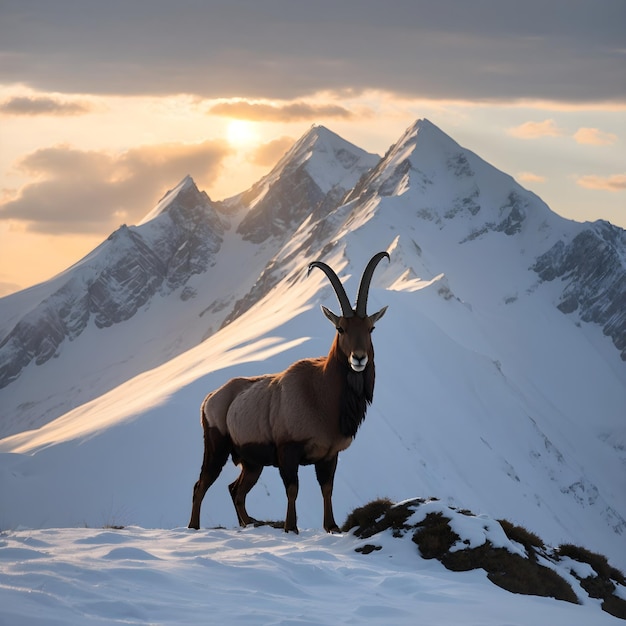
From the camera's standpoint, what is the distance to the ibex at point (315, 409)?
15.2 metres

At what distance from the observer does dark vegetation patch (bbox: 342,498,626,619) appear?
12398 millimetres

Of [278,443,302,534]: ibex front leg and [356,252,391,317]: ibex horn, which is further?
[278,443,302,534]: ibex front leg

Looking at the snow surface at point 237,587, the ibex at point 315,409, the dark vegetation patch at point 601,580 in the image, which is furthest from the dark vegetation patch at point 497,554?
the ibex at point 315,409

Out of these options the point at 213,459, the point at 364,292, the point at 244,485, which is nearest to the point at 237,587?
the point at 364,292

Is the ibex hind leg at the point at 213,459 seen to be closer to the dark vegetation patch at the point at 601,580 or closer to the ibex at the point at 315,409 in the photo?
the ibex at the point at 315,409

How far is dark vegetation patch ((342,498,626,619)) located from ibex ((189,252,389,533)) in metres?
0.88

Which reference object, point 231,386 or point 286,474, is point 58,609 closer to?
point 286,474

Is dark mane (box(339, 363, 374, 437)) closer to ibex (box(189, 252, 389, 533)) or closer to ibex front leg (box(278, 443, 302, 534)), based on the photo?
ibex (box(189, 252, 389, 533))

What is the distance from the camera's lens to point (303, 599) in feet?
33.5

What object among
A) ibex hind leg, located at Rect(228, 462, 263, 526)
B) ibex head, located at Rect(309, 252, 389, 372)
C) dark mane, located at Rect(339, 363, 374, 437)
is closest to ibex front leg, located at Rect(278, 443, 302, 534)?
dark mane, located at Rect(339, 363, 374, 437)

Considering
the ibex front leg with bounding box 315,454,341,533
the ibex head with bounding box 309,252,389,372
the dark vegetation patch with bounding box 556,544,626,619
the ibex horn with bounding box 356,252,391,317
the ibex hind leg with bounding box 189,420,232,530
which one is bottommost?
the dark vegetation patch with bounding box 556,544,626,619

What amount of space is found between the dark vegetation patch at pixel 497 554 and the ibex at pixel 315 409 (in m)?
0.88

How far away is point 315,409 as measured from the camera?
1534cm

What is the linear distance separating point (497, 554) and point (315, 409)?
3715mm
